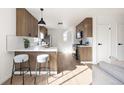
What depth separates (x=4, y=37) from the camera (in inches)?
170

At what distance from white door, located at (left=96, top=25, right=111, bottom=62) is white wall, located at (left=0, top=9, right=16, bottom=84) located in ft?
13.7

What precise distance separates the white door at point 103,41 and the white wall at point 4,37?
4162mm

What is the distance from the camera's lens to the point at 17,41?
548cm

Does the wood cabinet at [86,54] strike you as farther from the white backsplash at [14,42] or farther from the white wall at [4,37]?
the white wall at [4,37]

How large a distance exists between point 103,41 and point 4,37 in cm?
484

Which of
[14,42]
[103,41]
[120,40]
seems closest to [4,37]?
[14,42]

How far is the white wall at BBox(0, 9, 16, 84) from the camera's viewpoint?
4.16m

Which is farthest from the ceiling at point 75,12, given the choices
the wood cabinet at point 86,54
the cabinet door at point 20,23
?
the wood cabinet at point 86,54

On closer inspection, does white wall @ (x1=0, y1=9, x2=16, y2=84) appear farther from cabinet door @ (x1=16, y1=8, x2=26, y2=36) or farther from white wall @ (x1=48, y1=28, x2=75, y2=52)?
white wall @ (x1=48, y1=28, x2=75, y2=52)
